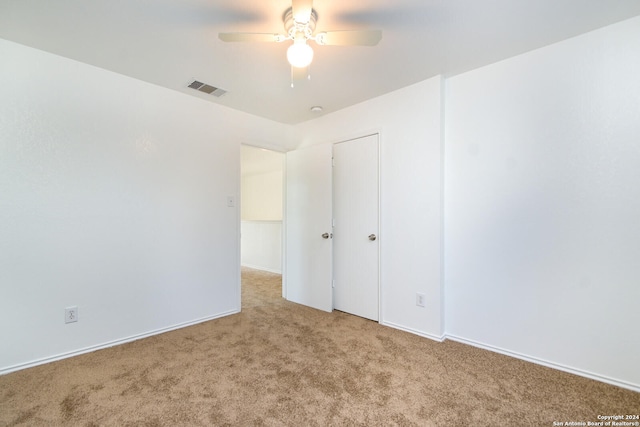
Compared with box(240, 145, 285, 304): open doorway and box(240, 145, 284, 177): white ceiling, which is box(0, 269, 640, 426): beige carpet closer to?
box(240, 145, 284, 177): white ceiling

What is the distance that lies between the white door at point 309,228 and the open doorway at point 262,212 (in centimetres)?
124

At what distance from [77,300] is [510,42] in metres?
3.94

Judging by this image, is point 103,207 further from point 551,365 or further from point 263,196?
point 263,196

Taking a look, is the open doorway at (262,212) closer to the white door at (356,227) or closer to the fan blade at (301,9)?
the white door at (356,227)

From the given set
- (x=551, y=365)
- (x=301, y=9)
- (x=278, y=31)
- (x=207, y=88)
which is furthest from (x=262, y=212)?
(x=551, y=365)

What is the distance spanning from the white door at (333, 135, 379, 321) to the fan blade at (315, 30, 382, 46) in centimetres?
140

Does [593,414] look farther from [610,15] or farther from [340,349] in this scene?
[610,15]

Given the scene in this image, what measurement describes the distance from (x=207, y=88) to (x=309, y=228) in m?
1.93

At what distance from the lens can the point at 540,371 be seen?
206 cm

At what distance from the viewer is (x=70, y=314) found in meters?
2.29

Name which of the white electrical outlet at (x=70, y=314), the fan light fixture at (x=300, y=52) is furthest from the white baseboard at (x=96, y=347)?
the fan light fixture at (x=300, y=52)

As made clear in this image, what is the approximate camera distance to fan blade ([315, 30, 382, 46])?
165 cm

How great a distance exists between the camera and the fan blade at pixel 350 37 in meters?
1.65

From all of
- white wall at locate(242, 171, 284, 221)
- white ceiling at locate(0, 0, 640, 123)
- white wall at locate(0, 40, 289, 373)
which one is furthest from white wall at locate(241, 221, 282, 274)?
white ceiling at locate(0, 0, 640, 123)
